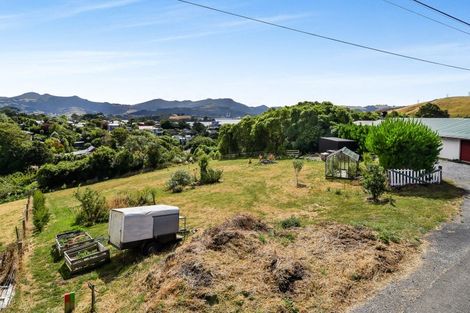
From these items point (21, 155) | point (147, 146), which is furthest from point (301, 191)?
point (21, 155)

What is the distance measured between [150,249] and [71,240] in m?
6.70

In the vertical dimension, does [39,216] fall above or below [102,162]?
below

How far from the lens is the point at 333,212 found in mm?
20422

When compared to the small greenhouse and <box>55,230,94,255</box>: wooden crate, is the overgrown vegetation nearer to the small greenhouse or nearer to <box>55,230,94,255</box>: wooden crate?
the small greenhouse

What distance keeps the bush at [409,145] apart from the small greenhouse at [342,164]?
13.8 feet

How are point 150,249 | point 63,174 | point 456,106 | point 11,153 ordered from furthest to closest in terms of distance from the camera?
1. point 456,106
2. point 11,153
3. point 63,174
4. point 150,249

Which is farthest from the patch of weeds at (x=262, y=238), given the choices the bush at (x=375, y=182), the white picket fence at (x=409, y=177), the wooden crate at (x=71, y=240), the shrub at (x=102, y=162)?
the shrub at (x=102, y=162)

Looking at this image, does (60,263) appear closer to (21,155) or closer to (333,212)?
(333,212)

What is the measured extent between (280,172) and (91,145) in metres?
87.8

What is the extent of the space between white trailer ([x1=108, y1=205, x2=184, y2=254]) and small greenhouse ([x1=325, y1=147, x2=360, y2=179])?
749 inches

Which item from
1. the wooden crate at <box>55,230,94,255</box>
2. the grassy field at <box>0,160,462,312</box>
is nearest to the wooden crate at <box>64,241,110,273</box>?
the grassy field at <box>0,160,462,312</box>

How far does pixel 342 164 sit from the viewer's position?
1222 inches

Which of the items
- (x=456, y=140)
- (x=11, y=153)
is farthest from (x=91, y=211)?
(x=11, y=153)

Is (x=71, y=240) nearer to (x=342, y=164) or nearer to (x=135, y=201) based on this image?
(x=135, y=201)
